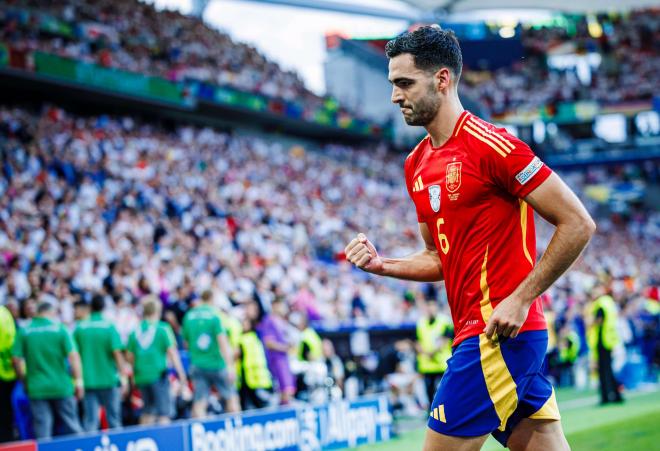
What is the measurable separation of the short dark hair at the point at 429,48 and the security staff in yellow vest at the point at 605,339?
11038 millimetres

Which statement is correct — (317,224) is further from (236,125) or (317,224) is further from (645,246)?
(645,246)

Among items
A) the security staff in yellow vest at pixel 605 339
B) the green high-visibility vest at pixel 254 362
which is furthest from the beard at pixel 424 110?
the security staff in yellow vest at pixel 605 339

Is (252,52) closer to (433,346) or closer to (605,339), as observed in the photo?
(605,339)

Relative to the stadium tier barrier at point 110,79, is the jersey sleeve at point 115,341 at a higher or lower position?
lower

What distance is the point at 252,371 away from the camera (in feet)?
39.1

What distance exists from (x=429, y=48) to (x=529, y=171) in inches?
27.8

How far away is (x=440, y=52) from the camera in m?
3.63

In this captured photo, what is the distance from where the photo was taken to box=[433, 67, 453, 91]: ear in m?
3.65

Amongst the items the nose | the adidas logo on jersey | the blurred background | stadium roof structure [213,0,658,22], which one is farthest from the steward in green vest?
stadium roof structure [213,0,658,22]

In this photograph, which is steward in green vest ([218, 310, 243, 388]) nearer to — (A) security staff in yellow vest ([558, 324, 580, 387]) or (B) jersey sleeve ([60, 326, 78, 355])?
(B) jersey sleeve ([60, 326, 78, 355])

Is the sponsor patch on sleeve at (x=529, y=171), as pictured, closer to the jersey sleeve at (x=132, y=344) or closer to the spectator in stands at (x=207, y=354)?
the spectator in stands at (x=207, y=354)

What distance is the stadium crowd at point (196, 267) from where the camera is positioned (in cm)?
1091

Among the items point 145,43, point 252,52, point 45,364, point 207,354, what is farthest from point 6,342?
point 252,52

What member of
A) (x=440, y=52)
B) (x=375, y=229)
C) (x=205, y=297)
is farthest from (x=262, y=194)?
(x=440, y=52)
